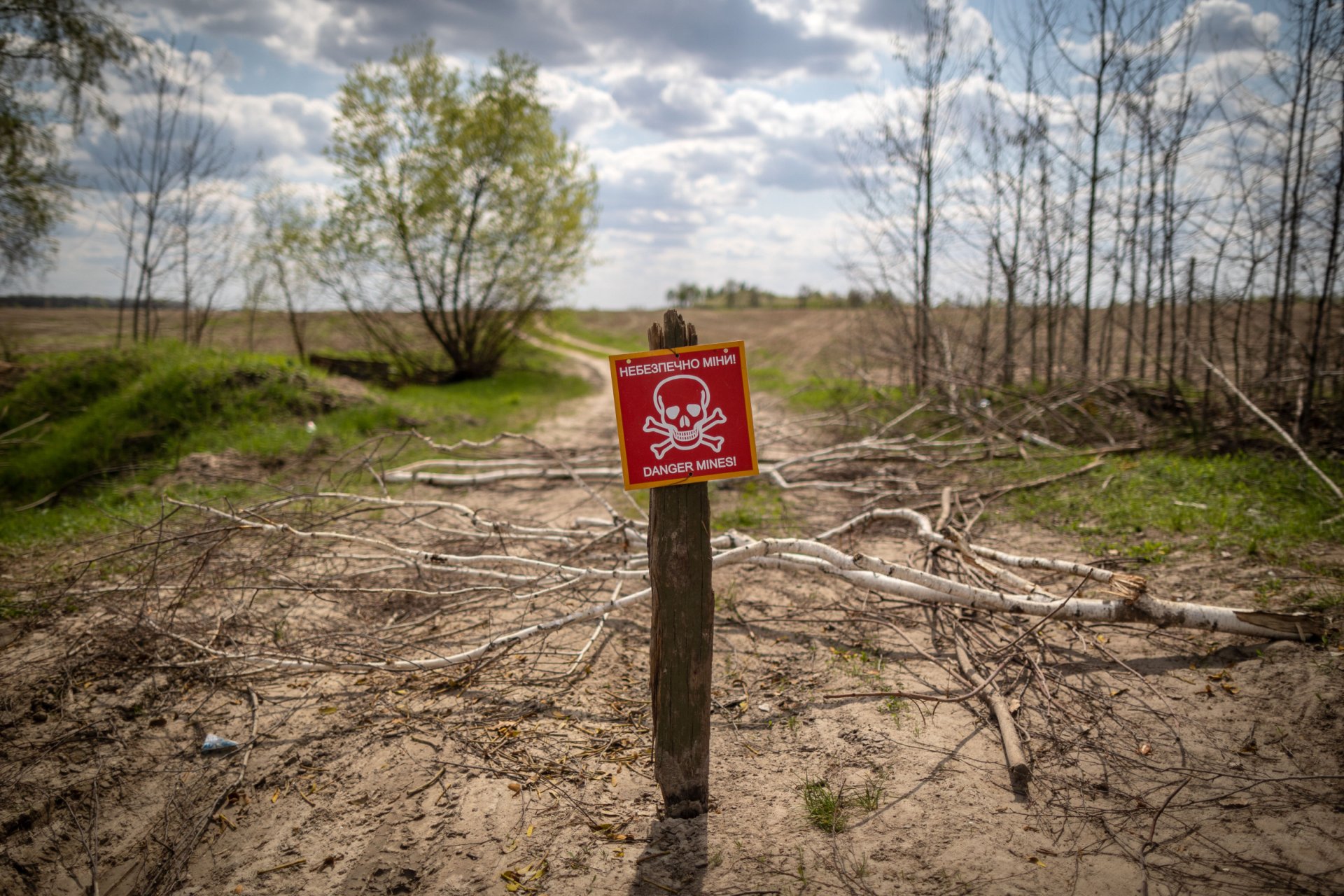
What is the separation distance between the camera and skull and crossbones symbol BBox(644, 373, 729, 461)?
2.58m

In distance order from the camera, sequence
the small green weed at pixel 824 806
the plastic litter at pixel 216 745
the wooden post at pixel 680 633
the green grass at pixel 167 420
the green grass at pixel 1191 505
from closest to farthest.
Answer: the wooden post at pixel 680 633 → the small green weed at pixel 824 806 → the plastic litter at pixel 216 745 → the green grass at pixel 1191 505 → the green grass at pixel 167 420

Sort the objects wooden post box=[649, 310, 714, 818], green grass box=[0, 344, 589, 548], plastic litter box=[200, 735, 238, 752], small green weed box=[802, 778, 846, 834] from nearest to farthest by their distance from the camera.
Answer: wooden post box=[649, 310, 714, 818]
small green weed box=[802, 778, 846, 834]
plastic litter box=[200, 735, 238, 752]
green grass box=[0, 344, 589, 548]

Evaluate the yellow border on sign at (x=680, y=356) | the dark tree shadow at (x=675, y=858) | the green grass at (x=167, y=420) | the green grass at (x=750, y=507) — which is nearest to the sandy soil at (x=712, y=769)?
the dark tree shadow at (x=675, y=858)

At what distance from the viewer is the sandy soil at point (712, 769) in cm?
257

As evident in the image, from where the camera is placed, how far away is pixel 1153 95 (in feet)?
28.6

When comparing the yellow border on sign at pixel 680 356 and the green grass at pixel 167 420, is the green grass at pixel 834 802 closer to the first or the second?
the yellow border on sign at pixel 680 356

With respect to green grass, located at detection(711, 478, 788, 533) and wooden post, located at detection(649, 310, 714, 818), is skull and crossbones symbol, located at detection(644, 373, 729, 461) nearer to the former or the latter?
wooden post, located at detection(649, 310, 714, 818)

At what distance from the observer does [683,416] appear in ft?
8.52

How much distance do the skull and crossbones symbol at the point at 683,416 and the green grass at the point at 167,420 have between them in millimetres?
6336

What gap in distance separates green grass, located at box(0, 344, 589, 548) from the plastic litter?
14.3 ft

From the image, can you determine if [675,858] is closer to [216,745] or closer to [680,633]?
[680,633]

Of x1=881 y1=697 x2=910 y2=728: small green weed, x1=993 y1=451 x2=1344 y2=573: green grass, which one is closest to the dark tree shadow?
x1=881 y1=697 x2=910 y2=728: small green weed

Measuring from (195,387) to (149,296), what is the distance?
3844 mm

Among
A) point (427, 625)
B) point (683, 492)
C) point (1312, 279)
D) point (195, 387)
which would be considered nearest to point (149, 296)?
point (195, 387)
